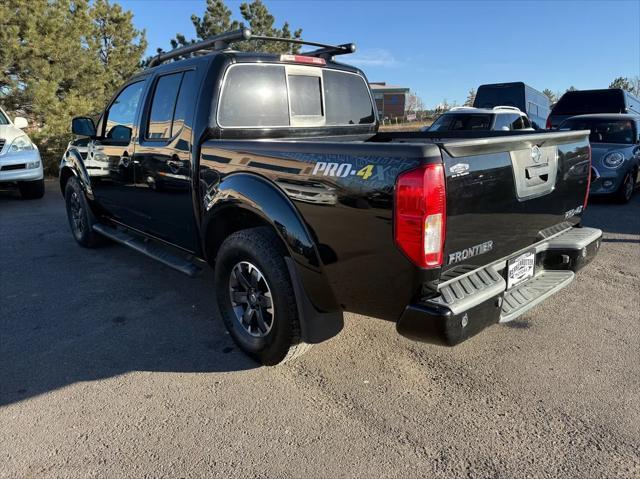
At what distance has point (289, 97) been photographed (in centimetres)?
383

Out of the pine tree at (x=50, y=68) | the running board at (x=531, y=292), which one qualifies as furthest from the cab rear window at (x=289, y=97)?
the pine tree at (x=50, y=68)

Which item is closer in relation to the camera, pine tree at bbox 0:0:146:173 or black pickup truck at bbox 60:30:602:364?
black pickup truck at bbox 60:30:602:364

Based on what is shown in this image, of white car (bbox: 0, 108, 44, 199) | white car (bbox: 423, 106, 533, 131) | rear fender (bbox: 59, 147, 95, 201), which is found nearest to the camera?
rear fender (bbox: 59, 147, 95, 201)

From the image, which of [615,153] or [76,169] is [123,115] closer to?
[76,169]

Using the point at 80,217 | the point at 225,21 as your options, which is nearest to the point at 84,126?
the point at 80,217

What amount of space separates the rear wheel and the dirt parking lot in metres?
4.88

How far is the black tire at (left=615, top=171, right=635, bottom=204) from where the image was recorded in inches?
330

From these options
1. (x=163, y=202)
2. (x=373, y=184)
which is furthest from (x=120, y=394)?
(x=373, y=184)

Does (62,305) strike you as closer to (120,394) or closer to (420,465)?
(120,394)

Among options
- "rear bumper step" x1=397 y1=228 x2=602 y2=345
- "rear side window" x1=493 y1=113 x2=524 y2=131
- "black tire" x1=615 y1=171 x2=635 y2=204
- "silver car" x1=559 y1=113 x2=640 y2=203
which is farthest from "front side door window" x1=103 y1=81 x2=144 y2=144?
"rear side window" x1=493 y1=113 x2=524 y2=131

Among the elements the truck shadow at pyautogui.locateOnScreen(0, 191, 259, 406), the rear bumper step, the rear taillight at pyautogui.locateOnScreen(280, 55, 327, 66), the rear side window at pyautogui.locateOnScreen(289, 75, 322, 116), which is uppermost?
the rear taillight at pyautogui.locateOnScreen(280, 55, 327, 66)

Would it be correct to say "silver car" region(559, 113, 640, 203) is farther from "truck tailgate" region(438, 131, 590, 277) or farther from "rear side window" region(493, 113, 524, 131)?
"truck tailgate" region(438, 131, 590, 277)

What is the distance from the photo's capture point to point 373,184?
2.29 meters

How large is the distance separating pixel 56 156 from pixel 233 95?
11133 mm
